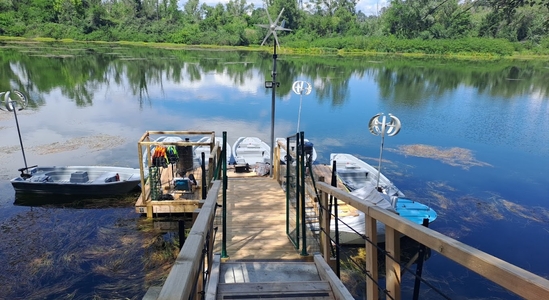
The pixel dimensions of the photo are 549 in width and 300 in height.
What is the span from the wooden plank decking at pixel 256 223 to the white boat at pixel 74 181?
409 centimetres

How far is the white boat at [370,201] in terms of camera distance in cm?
730

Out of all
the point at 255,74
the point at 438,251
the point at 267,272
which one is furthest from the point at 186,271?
the point at 255,74

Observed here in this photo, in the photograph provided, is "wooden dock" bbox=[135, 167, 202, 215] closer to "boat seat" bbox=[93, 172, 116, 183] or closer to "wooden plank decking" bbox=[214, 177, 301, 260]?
"wooden plank decking" bbox=[214, 177, 301, 260]

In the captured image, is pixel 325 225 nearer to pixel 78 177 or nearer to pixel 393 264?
pixel 393 264

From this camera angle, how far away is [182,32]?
6231 centimetres

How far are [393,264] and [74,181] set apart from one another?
9731mm

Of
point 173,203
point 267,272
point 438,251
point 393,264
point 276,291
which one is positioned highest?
point 438,251

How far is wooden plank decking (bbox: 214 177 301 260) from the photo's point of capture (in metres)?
4.34

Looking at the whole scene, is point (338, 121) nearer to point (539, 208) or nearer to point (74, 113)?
point (539, 208)

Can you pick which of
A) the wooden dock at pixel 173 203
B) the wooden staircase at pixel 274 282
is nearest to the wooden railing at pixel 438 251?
the wooden staircase at pixel 274 282

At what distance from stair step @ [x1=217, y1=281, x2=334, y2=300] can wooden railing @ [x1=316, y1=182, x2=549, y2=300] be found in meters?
0.45

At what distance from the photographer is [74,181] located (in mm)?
9664

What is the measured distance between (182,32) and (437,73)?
43371 millimetres

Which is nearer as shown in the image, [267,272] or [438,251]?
[438,251]
